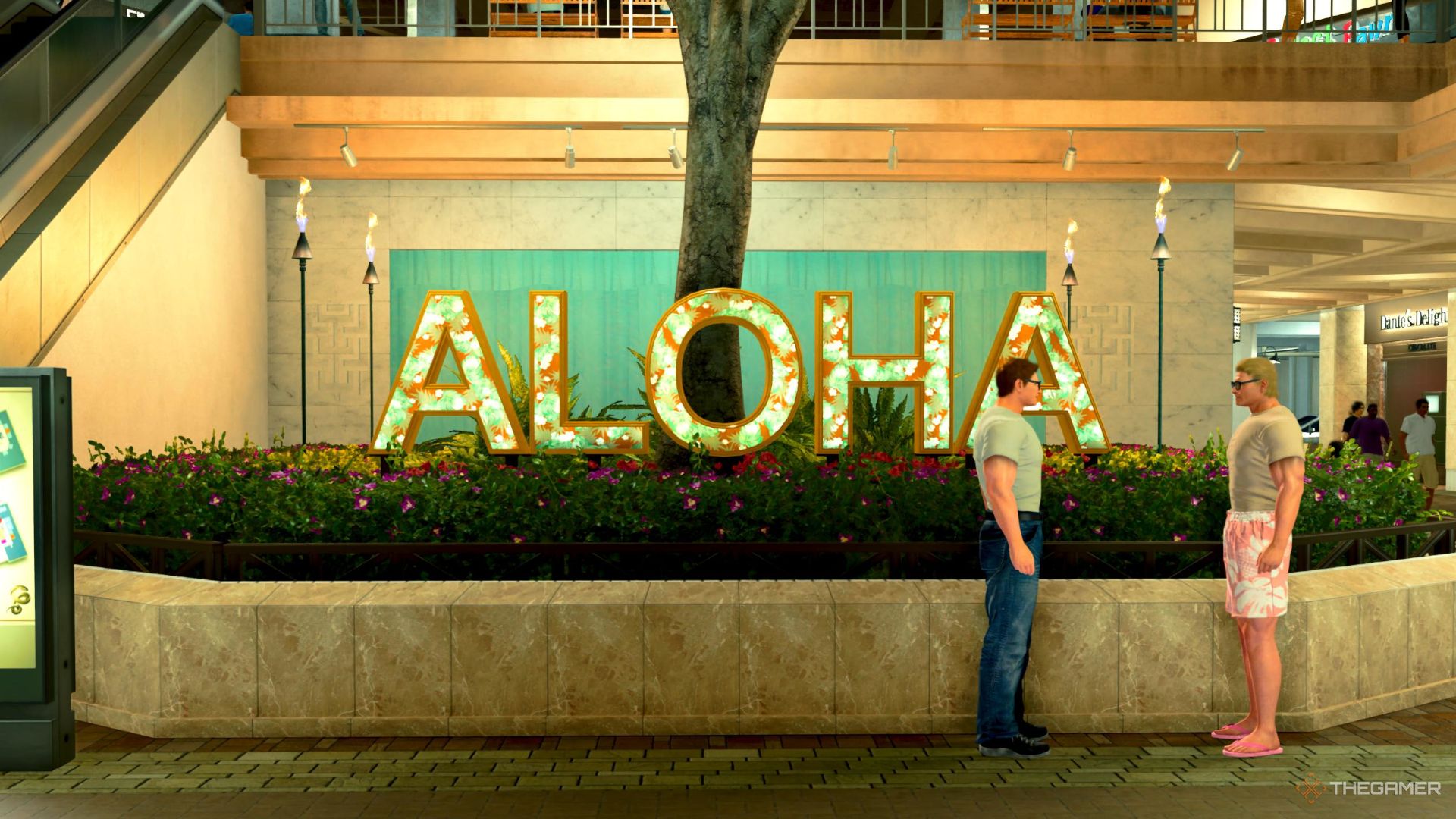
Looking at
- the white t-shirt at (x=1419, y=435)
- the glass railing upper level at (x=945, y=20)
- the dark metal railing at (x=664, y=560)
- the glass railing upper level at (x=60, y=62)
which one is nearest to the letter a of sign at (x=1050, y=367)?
the dark metal railing at (x=664, y=560)

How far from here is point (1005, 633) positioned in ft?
20.1

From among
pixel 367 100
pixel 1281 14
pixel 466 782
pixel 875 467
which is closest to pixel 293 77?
pixel 367 100

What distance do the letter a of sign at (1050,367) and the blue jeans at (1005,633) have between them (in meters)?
2.55

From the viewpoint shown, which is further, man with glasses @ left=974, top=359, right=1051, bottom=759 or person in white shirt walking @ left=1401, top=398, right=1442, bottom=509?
person in white shirt walking @ left=1401, top=398, right=1442, bottom=509

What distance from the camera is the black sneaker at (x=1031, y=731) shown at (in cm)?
616

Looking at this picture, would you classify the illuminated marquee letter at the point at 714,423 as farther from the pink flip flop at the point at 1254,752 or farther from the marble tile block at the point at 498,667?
the pink flip flop at the point at 1254,752

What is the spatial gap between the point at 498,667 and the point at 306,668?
3.28 feet

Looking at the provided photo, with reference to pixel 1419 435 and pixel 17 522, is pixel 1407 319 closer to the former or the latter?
pixel 1419 435

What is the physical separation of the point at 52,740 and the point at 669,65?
36.4 feet

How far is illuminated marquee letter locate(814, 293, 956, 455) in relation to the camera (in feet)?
28.9

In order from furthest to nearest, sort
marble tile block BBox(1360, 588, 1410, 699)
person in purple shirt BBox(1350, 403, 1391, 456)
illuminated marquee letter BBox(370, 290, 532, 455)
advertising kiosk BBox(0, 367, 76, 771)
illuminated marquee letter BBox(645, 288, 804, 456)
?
person in purple shirt BBox(1350, 403, 1391, 456) → illuminated marquee letter BBox(645, 288, 804, 456) → illuminated marquee letter BBox(370, 290, 532, 455) → marble tile block BBox(1360, 588, 1410, 699) → advertising kiosk BBox(0, 367, 76, 771)

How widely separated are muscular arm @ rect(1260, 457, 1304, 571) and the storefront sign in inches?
1055

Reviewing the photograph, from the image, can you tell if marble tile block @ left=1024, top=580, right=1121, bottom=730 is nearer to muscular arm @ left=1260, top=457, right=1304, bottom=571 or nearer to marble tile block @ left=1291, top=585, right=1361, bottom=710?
muscular arm @ left=1260, top=457, right=1304, bottom=571

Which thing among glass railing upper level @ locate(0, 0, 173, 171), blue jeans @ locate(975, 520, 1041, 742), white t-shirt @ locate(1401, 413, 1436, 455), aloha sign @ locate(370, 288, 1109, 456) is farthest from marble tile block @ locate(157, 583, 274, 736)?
white t-shirt @ locate(1401, 413, 1436, 455)
